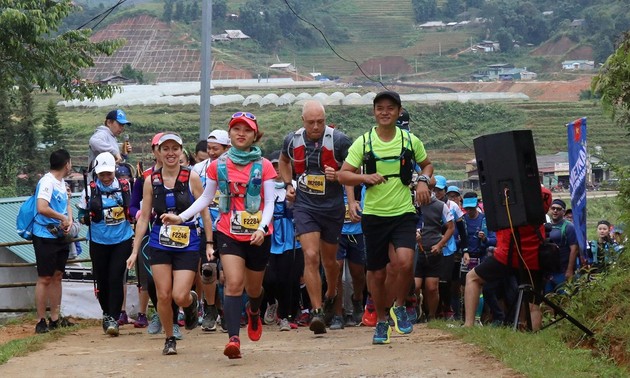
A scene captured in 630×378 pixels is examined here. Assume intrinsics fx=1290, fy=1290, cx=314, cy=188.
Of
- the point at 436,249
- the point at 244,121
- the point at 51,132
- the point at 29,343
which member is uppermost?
the point at 244,121

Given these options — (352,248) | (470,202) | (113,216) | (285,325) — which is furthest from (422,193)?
(470,202)

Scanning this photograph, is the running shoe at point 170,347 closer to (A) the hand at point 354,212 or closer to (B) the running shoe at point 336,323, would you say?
(A) the hand at point 354,212

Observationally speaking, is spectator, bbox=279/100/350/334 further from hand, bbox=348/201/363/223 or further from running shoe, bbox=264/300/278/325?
running shoe, bbox=264/300/278/325

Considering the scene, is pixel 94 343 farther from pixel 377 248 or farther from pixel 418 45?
pixel 418 45

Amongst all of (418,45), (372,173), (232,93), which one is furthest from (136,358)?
(418,45)

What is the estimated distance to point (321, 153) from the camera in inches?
476

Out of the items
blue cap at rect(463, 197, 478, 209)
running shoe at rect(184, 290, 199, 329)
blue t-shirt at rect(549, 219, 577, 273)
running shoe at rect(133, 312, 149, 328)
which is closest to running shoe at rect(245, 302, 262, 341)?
running shoe at rect(184, 290, 199, 329)

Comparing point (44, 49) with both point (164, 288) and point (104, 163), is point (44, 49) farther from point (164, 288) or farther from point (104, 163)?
point (164, 288)

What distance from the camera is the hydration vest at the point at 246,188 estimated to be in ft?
34.3

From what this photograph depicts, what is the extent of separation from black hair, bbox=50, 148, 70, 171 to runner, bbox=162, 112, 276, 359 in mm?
3354

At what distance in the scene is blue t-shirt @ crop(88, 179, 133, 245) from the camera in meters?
13.1

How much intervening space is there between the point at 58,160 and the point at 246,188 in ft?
12.7

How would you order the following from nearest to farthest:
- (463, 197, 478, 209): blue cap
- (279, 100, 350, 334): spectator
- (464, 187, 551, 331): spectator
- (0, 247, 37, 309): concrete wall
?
1. (464, 187, 551, 331): spectator
2. (279, 100, 350, 334): spectator
3. (463, 197, 478, 209): blue cap
4. (0, 247, 37, 309): concrete wall

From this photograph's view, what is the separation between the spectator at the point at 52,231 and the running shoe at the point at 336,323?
3.06 m
